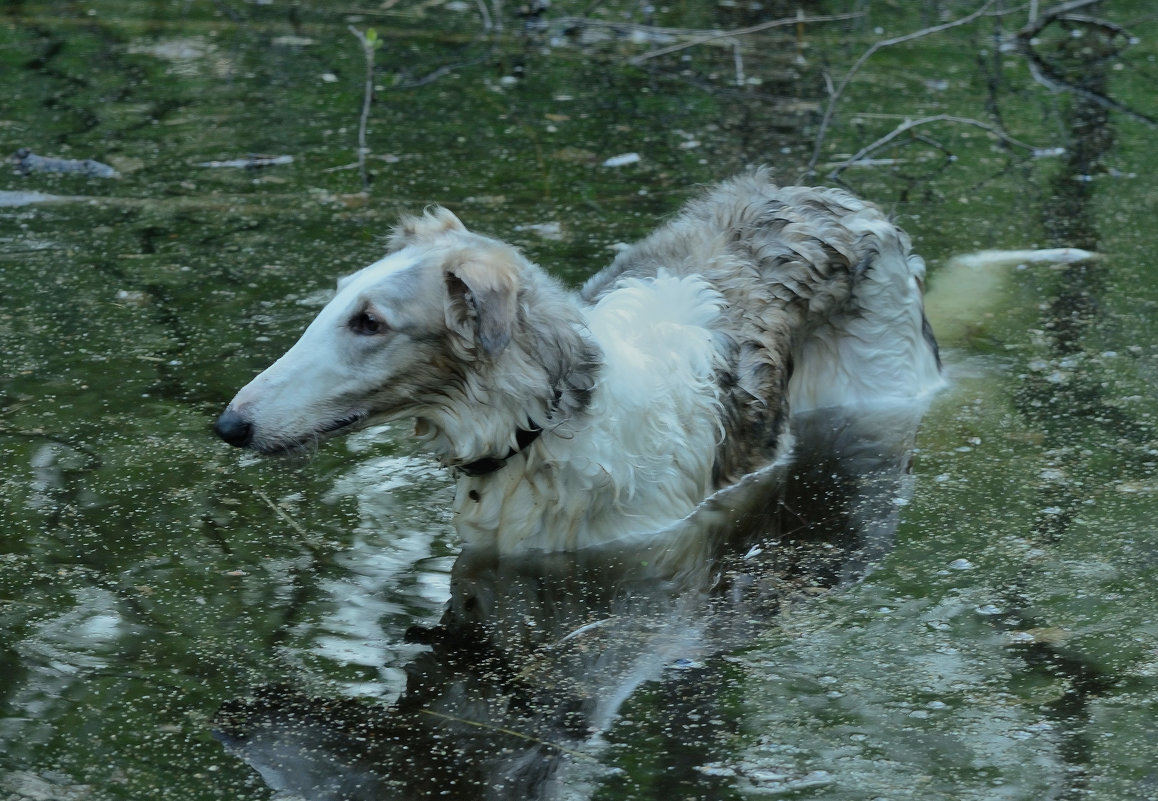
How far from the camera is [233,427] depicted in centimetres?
436

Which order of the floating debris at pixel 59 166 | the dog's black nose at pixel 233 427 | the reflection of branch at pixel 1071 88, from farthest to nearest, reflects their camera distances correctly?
the reflection of branch at pixel 1071 88, the floating debris at pixel 59 166, the dog's black nose at pixel 233 427

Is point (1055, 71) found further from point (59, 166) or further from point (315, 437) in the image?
point (315, 437)

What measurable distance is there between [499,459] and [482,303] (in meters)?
0.59

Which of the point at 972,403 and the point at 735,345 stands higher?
the point at 735,345

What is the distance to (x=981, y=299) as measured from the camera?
24.5ft

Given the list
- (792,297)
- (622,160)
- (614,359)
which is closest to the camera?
(614,359)

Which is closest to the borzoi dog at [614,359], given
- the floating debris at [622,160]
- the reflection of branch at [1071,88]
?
the floating debris at [622,160]

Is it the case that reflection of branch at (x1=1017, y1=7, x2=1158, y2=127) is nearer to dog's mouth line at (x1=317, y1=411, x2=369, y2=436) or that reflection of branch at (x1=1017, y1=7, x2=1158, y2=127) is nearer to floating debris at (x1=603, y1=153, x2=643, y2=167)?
floating debris at (x1=603, y1=153, x2=643, y2=167)

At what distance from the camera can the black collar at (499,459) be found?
15.5 feet

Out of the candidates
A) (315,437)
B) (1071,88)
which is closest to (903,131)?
(1071,88)

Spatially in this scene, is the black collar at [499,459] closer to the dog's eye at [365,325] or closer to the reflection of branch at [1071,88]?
the dog's eye at [365,325]

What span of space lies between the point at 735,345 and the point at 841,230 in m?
0.84

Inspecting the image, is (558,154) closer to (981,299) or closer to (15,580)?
(981,299)

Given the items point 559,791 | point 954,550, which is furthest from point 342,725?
point 954,550
